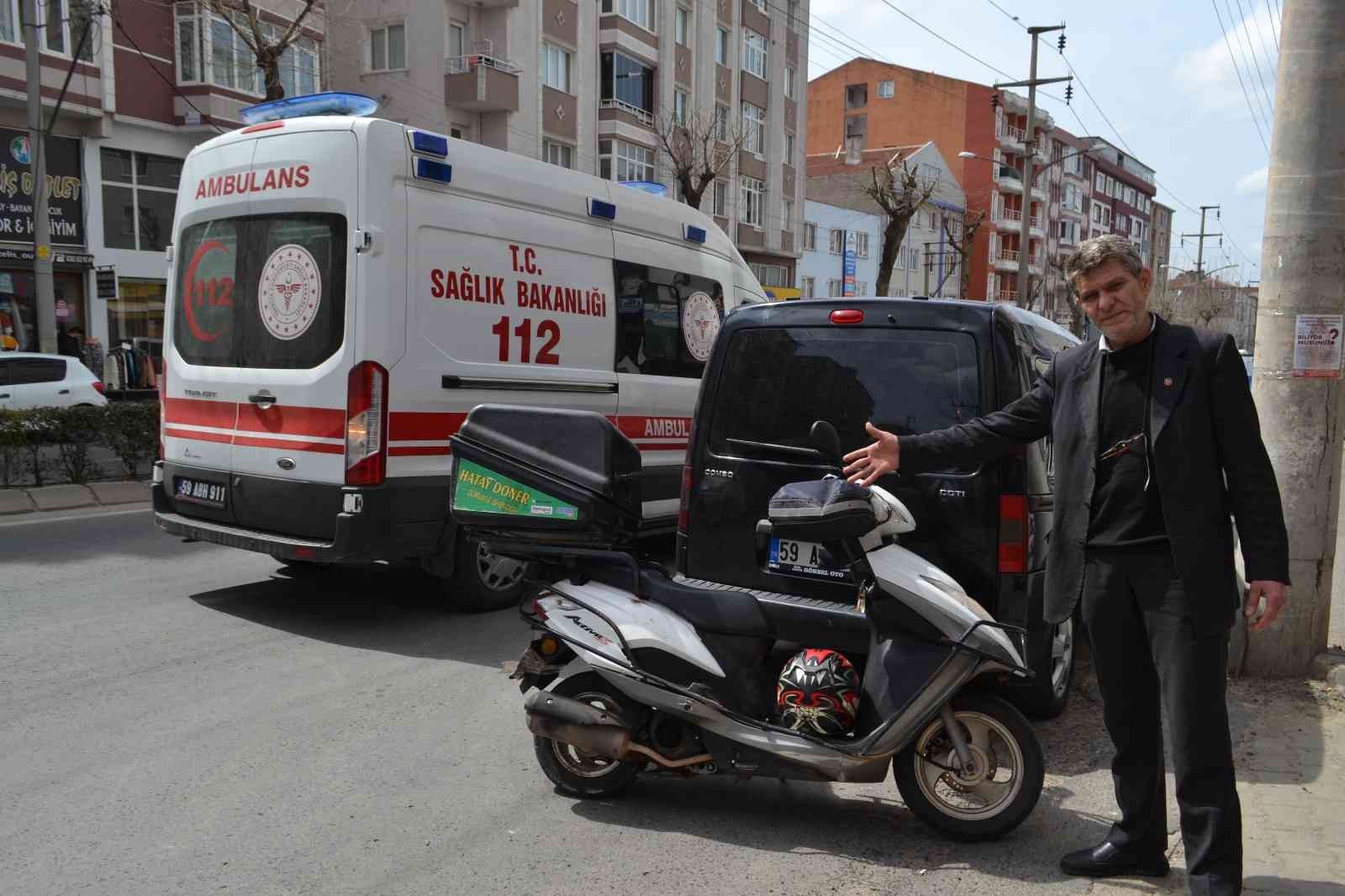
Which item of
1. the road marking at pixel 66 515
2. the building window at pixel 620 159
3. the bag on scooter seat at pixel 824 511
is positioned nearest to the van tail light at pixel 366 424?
the bag on scooter seat at pixel 824 511

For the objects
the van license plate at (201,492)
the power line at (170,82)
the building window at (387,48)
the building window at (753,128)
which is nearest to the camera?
the van license plate at (201,492)

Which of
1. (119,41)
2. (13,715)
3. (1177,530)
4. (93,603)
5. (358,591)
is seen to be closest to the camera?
(1177,530)

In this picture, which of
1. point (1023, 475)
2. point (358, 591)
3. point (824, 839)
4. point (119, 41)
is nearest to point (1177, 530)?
point (1023, 475)

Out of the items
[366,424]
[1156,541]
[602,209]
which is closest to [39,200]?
[602,209]

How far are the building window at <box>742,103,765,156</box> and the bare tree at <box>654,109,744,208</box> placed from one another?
1.87m

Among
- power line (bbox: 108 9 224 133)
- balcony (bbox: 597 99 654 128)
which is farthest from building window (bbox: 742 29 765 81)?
power line (bbox: 108 9 224 133)

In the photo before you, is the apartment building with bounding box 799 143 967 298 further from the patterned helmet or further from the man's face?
the man's face

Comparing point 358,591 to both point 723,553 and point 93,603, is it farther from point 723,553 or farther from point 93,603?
point 723,553

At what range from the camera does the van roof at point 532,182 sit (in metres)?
6.42

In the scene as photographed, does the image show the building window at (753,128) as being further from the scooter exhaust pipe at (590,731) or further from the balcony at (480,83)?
the scooter exhaust pipe at (590,731)

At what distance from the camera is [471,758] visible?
4582 millimetres

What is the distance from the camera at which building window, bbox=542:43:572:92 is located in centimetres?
3450

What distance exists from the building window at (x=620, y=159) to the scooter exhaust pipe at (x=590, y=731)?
33247 millimetres

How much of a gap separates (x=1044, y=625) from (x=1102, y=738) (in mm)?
819
